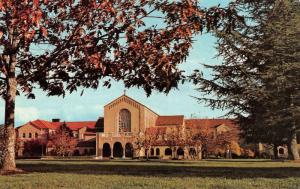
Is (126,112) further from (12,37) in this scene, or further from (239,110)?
(12,37)

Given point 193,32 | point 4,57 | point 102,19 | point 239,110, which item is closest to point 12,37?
point 4,57

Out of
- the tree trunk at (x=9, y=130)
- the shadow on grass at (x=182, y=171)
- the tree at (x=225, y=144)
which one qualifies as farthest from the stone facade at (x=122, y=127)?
the tree trunk at (x=9, y=130)

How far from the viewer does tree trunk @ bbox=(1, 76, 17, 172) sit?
16.4m

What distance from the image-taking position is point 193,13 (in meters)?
12.9

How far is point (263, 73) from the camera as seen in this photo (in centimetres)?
3078

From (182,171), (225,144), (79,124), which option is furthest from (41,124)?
(182,171)

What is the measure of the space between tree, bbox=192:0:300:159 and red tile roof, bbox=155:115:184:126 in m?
75.0

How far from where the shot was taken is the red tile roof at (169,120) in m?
112

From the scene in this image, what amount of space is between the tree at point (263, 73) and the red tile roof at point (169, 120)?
75.0m

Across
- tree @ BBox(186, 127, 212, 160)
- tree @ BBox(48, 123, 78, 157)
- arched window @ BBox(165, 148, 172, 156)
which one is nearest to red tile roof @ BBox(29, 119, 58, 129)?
tree @ BBox(48, 123, 78, 157)

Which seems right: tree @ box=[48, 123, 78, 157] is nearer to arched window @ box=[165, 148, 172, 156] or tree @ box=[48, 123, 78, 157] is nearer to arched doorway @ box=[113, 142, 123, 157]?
arched doorway @ box=[113, 142, 123, 157]

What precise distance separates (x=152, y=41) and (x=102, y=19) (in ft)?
4.82

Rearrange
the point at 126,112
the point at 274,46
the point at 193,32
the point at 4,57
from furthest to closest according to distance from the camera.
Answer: the point at 126,112
the point at 274,46
the point at 4,57
the point at 193,32

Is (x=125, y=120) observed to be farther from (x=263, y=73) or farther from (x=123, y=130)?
(x=263, y=73)
